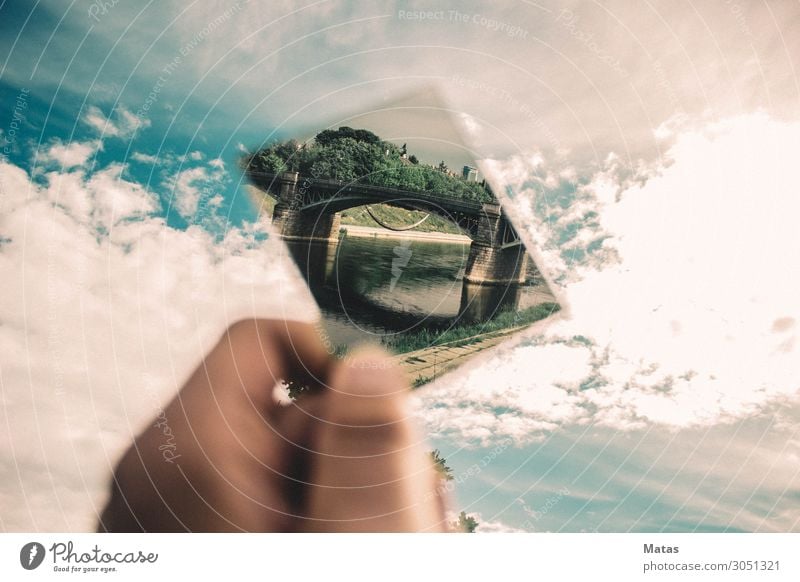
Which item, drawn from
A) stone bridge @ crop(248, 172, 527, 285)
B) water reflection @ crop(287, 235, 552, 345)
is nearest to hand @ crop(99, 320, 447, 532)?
water reflection @ crop(287, 235, 552, 345)

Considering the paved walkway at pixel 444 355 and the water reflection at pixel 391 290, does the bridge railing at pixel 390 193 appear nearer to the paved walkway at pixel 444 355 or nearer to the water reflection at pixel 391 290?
the water reflection at pixel 391 290

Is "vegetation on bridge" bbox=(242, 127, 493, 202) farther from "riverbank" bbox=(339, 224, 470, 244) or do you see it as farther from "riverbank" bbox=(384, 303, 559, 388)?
"riverbank" bbox=(339, 224, 470, 244)

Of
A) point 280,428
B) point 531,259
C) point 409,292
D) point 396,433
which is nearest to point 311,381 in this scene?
point 280,428

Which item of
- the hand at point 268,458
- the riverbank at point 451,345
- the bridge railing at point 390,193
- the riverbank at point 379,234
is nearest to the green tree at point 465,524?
the hand at point 268,458

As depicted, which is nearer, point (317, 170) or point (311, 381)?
point (311, 381)
